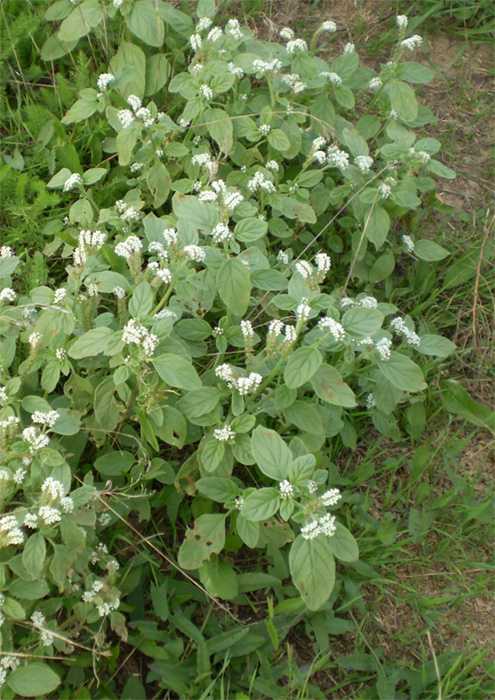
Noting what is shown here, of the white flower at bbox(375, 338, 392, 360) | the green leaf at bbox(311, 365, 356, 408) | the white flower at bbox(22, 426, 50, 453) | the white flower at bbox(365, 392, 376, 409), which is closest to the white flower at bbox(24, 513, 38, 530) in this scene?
the white flower at bbox(22, 426, 50, 453)

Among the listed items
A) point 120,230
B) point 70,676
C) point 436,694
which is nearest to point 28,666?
point 70,676

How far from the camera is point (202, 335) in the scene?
2.14 m

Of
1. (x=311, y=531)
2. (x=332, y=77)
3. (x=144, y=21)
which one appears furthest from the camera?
(x=332, y=77)

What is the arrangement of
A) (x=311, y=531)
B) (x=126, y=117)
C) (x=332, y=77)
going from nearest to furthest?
(x=311, y=531) < (x=126, y=117) < (x=332, y=77)

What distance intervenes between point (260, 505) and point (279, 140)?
1.53 m

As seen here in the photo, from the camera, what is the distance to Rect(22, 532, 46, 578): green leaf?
65.1 inches

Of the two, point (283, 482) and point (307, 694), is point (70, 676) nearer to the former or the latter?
point (307, 694)

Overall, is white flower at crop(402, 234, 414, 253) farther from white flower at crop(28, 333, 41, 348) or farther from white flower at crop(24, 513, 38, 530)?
white flower at crop(24, 513, 38, 530)

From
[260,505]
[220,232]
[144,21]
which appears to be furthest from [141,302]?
[144,21]

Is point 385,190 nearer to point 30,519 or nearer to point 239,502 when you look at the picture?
point 239,502

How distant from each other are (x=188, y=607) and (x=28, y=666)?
60 cm

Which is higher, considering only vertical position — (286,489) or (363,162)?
(363,162)

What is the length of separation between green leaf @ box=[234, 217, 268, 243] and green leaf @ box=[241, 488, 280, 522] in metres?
0.80

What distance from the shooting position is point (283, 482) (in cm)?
172
